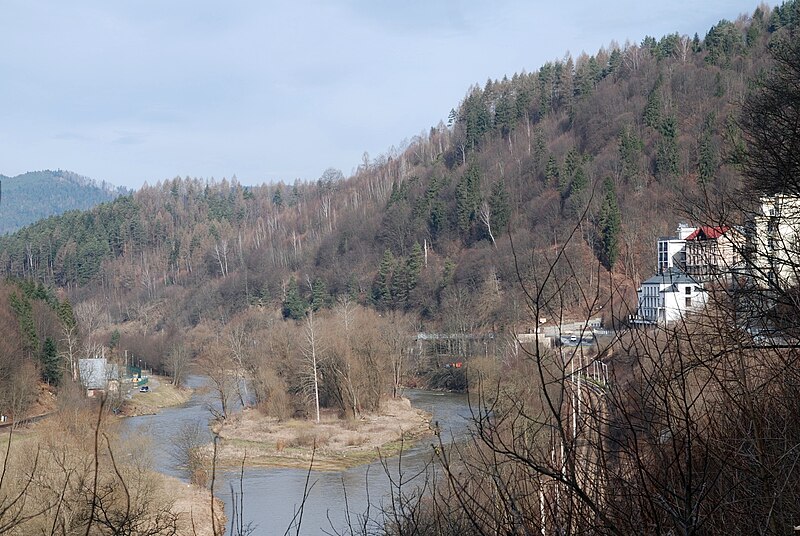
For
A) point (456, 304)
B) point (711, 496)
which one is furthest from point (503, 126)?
point (711, 496)

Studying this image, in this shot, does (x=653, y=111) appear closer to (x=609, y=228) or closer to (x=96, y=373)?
(x=609, y=228)

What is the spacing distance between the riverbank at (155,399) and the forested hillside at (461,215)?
15.4 m

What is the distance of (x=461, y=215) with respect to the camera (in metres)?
65.2

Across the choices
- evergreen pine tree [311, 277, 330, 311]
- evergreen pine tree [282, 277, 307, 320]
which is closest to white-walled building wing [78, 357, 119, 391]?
evergreen pine tree [282, 277, 307, 320]

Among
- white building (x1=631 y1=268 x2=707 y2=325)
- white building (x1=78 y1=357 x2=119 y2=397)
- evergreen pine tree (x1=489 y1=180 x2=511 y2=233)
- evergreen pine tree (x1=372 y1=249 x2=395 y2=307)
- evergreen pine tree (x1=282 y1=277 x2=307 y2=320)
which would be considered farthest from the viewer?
evergreen pine tree (x1=282 y1=277 x2=307 y2=320)

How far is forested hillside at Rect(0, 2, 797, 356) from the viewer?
53125mm

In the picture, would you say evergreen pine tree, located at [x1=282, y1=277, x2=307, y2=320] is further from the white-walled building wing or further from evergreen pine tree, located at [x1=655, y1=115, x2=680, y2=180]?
evergreen pine tree, located at [x1=655, y1=115, x2=680, y2=180]

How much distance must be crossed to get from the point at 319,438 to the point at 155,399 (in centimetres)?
1460

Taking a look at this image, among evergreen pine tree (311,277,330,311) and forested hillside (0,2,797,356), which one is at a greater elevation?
forested hillside (0,2,797,356)

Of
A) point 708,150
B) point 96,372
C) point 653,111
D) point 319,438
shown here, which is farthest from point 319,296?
point 319,438

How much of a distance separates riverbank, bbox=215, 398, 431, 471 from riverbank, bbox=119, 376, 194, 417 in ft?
18.8

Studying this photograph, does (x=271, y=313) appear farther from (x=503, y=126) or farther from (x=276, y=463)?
(x=276, y=463)

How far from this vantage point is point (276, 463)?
24422 mm

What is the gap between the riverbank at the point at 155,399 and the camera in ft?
116
